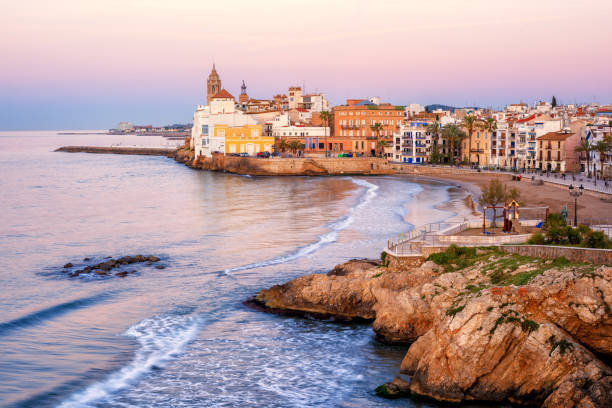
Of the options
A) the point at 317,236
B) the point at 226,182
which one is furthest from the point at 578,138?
the point at 317,236

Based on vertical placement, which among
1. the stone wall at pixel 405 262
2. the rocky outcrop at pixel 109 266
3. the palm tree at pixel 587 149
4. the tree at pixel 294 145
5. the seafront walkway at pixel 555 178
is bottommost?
the rocky outcrop at pixel 109 266

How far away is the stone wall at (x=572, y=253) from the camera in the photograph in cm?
1991

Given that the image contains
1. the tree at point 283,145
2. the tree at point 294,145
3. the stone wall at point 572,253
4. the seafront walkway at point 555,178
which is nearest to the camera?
the stone wall at point 572,253

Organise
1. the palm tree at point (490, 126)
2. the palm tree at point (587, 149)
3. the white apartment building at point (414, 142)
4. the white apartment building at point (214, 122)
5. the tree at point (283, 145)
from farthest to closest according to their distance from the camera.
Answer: the white apartment building at point (214, 122)
the tree at point (283, 145)
the white apartment building at point (414, 142)
the palm tree at point (490, 126)
the palm tree at point (587, 149)

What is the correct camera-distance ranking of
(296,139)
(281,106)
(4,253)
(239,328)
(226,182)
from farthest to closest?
1. (281,106)
2. (296,139)
3. (226,182)
4. (4,253)
5. (239,328)

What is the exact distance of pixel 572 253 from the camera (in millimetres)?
20500

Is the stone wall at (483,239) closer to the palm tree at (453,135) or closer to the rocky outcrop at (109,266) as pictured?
the rocky outcrop at (109,266)

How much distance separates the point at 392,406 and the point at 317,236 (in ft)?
82.9

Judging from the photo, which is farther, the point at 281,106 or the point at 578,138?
the point at 281,106

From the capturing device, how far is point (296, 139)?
118188 mm

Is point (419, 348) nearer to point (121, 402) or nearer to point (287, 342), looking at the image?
point (287, 342)

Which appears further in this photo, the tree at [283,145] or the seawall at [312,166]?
the tree at [283,145]

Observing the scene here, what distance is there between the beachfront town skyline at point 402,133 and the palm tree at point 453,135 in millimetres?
152

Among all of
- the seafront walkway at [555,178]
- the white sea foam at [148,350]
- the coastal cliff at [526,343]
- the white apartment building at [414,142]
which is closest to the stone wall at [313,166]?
the seafront walkway at [555,178]
